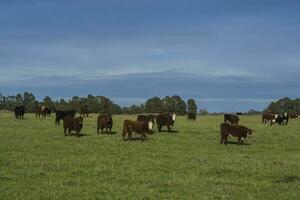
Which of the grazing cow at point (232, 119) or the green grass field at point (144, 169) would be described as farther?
the grazing cow at point (232, 119)

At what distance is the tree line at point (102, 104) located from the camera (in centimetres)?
10801

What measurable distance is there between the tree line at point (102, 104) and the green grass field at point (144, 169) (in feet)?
220

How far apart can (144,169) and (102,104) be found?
293ft

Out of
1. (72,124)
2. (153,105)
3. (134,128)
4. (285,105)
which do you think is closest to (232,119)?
(72,124)

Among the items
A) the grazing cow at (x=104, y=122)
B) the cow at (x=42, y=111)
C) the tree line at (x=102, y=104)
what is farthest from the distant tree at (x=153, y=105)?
the grazing cow at (x=104, y=122)

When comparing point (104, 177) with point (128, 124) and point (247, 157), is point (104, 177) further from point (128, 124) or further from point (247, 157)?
point (128, 124)

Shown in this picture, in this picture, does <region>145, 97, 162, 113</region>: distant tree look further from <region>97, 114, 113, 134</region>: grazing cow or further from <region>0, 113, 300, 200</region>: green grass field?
<region>0, 113, 300, 200</region>: green grass field

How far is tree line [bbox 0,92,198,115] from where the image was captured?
108006mm

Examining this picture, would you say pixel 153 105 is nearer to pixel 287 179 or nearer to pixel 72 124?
pixel 72 124

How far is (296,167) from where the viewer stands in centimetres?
2234

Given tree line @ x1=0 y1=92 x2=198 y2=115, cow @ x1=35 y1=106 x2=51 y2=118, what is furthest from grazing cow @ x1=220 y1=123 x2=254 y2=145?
tree line @ x1=0 y1=92 x2=198 y2=115

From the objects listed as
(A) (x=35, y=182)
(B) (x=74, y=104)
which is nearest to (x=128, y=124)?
(A) (x=35, y=182)

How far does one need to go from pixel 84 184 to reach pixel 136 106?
4356 inches

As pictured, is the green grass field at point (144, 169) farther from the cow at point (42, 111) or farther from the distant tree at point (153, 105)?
the distant tree at point (153, 105)
